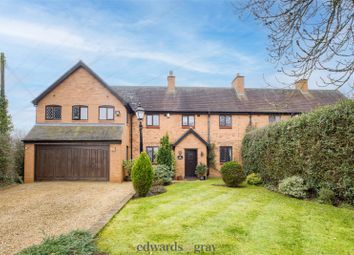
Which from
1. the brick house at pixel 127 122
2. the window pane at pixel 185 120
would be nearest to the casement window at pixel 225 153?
the brick house at pixel 127 122

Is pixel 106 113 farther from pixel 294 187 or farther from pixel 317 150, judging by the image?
pixel 317 150

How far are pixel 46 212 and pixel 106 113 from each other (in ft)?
38.8

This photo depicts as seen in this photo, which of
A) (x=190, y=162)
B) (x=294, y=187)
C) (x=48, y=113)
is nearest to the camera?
(x=294, y=187)

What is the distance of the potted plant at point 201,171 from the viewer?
21375mm

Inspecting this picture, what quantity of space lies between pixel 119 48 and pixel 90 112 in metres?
8.20

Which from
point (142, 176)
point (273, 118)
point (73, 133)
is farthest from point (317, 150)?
point (73, 133)

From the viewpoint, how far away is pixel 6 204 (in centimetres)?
1105

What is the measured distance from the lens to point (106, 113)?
20.6 metres

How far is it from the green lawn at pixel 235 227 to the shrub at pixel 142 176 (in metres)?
1.67

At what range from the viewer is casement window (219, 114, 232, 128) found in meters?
23.6

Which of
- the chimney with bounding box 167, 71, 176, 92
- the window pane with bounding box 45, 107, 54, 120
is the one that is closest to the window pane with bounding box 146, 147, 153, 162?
the chimney with bounding box 167, 71, 176, 92

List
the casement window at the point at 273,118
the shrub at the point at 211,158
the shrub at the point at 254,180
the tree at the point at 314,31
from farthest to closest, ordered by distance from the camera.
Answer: the casement window at the point at 273,118
the shrub at the point at 211,158
the shrub at the point at 254,180
the tree at the point at 314,31

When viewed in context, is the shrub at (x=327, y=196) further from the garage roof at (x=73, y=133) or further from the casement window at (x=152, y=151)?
the casement window at (x=152, y=151)

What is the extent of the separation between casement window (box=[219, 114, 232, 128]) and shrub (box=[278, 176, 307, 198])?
1165 cm
